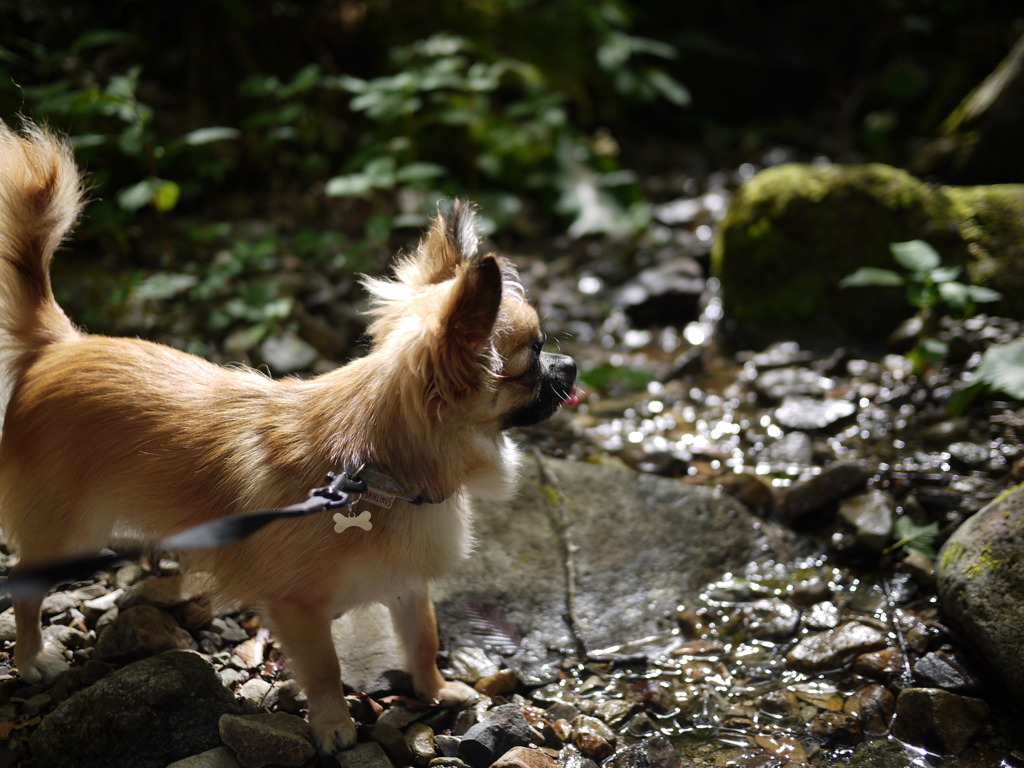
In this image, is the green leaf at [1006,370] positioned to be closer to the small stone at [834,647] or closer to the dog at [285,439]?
the small stone at [834,647]

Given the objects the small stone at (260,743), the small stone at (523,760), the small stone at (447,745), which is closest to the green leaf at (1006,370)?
the small stone at (523,760)

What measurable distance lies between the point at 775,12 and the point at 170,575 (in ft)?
33.1

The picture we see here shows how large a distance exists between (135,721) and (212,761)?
11.4 inches

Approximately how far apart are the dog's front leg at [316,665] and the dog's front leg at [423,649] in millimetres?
364

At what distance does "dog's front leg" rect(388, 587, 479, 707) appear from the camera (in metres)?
3.06

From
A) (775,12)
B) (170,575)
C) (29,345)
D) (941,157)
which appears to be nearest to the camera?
(29,345)

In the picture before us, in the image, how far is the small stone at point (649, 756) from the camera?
277cm

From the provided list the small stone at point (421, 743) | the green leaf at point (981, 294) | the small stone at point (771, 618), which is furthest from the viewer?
the green leaf at point (981, 294)

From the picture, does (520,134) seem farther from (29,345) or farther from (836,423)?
(29,345)

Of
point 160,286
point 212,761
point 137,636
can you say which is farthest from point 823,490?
point 160,286

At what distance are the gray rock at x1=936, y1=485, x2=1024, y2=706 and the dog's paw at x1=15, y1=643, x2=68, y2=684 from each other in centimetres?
333

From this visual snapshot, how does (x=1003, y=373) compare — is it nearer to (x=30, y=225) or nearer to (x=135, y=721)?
(x=135, y=721)

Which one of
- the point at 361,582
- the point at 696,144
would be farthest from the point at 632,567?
the point at 696,144

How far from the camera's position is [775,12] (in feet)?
33.9
